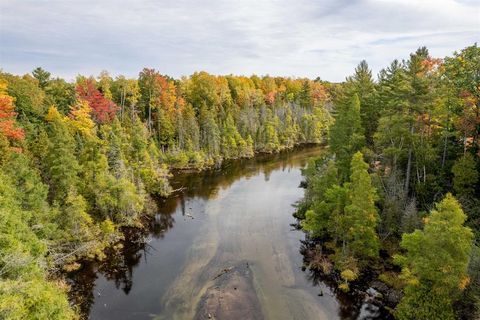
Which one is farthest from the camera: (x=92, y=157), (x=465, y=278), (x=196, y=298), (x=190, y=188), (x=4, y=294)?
(x=190, y=188)

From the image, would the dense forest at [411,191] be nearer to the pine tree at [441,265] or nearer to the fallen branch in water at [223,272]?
the pine tree at [441,265]

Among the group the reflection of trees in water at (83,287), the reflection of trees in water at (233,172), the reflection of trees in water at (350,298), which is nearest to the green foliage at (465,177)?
the reflection of trees in water at (350,298)

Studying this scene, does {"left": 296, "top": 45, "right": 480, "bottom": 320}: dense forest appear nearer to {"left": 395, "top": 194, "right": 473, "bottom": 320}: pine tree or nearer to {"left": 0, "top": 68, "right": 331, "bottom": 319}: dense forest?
{"left": 395, "top": 194, "right": 473, "bottom": 320}: pine tree

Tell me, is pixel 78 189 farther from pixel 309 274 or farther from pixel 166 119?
pixel 166 119

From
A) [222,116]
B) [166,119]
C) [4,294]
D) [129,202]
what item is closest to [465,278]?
[4,294]

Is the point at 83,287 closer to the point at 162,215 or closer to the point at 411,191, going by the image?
the point at 162,215
